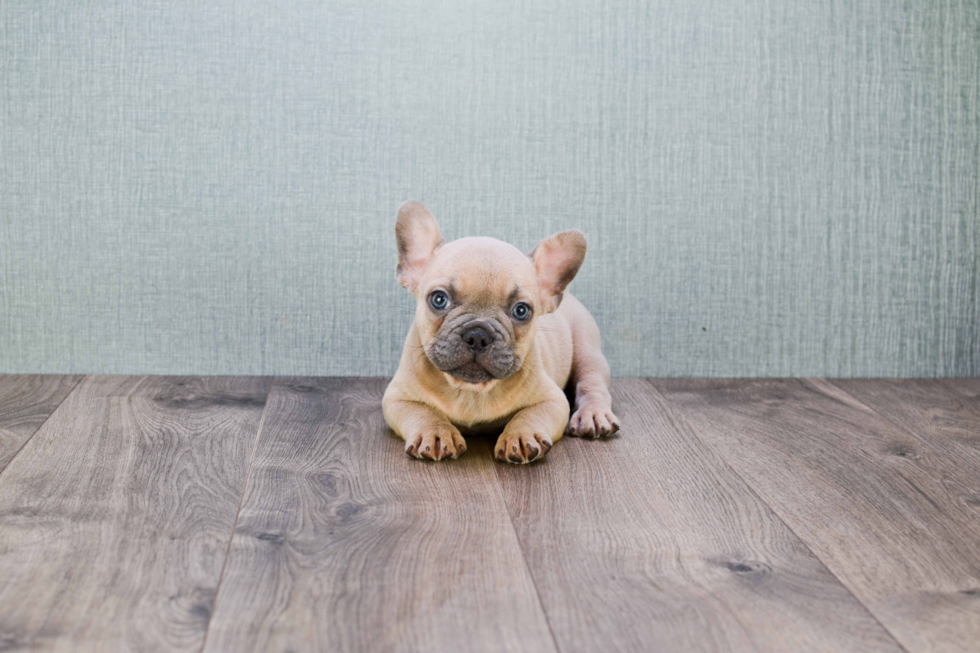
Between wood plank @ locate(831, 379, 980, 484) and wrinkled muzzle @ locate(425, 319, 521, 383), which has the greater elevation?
wrinkled muzzle @ locate(425, 319, 521, 383)

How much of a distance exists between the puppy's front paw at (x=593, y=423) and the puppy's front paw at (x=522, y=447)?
0.21m

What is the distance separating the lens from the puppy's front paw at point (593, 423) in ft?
6.77

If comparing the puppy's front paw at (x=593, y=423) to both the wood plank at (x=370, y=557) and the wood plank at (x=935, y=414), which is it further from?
the wood plank at (x=935, y=414)

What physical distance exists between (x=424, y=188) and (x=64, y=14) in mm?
1059

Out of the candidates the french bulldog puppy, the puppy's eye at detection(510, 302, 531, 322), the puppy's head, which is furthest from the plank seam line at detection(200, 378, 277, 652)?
the puppy's eye at detection(510, 302, 531, 322)

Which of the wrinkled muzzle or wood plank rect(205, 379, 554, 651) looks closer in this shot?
wood plank rect(205, 379, 554, 651)

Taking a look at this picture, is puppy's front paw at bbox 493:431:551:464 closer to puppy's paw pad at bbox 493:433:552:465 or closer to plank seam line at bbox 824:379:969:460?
puppy's paw pad at bbox 493:433:552:465

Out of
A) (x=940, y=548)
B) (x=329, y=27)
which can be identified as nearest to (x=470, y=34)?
(x=329, y=27)

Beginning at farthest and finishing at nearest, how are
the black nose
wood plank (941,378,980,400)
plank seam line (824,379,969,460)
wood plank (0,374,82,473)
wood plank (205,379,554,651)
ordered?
wood plank (941,378,980,400) < plank seam line (824,379,969,460) < wood plank (0,374,82,473) < the black nose < wood plank (205,379,554,651)

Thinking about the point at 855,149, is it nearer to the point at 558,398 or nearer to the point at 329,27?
the point at 558,398

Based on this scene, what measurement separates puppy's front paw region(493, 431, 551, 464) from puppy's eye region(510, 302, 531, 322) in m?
0.25

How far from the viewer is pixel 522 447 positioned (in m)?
1.85

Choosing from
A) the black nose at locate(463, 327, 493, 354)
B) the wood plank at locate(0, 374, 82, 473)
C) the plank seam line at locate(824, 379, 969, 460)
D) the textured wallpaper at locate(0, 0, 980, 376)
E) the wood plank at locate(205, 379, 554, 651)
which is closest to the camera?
the wood plank at locate(205, 379, 554, 651)

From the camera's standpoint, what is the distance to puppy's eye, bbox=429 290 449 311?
→ 1.89m
